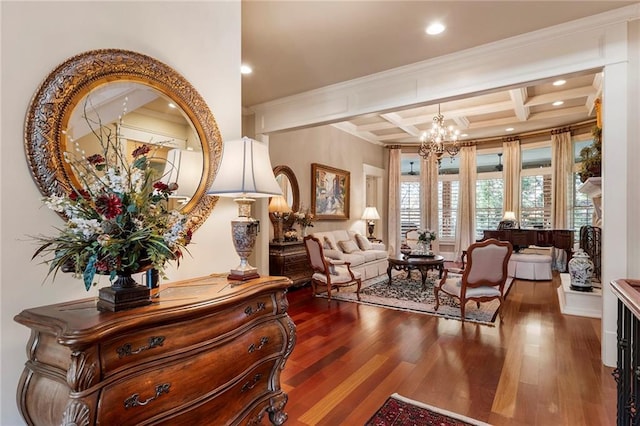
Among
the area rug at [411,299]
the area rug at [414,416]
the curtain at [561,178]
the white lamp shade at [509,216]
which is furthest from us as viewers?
the white lamp shade at [509,216]

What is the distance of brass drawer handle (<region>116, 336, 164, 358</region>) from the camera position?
1207mm

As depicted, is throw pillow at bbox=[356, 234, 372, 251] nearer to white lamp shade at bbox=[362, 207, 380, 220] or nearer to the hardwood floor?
white lamp shade at bbox=[362, 207, 380, 220]

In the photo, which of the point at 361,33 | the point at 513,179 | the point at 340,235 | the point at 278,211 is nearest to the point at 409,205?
the point at 513,179

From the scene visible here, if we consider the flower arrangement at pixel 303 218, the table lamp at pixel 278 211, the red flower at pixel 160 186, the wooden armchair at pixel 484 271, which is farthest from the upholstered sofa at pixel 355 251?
the red flower at pixel 160 186

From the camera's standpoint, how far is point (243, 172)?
6.08 ft

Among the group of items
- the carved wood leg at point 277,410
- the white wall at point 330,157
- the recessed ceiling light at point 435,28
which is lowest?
the carved wood leg at point 277,410

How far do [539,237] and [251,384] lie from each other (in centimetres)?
712

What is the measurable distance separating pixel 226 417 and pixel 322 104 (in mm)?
4120

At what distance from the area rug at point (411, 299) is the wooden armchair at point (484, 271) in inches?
13.0

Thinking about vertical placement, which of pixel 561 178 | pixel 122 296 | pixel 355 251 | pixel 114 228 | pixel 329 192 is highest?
pixel 561 178

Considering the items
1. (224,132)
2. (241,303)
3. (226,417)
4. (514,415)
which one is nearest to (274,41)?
(224,132)

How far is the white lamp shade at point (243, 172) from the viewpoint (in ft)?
6.00

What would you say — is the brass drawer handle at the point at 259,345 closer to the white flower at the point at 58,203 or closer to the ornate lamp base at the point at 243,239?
the ornate lamp base at the point at 243,239

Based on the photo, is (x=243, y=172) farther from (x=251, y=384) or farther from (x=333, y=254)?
(x=333, y=254)
